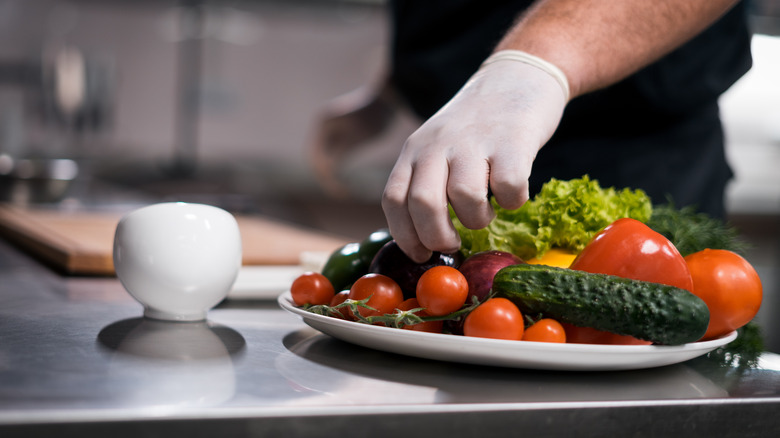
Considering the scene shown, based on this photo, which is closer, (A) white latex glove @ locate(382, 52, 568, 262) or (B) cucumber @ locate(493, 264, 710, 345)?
→ (B) cucumber @ locate(493, 264, 710, 345)

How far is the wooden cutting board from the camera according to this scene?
131cm

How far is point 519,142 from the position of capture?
2.63 feet

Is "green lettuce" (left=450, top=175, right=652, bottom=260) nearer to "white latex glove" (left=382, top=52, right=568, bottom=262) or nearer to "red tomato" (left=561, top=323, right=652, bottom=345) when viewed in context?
"white latex glove" (left=382, top=52, right=568, bottom=262)

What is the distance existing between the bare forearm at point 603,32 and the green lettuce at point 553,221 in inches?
6.3

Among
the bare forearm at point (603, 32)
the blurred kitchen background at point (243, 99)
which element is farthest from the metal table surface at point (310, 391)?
the blurred kitchen background at point (243, 99)

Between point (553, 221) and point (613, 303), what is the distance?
0.71 ft

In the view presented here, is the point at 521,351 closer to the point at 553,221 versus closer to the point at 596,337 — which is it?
the point at 596,337

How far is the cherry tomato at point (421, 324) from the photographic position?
705mm

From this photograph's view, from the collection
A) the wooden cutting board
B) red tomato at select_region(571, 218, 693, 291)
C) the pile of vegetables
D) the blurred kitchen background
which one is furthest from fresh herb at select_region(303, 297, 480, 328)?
the blurred kitchen background

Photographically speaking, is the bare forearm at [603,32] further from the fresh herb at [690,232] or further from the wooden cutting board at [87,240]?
the wooden cutting board at [87,240]

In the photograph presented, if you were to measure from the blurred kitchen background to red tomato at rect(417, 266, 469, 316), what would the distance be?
323 cm

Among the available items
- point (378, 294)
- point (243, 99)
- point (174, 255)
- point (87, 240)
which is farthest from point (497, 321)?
point (243, 99)

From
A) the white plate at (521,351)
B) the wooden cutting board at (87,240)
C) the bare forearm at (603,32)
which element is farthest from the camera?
the wooden cutting board at (87,240)

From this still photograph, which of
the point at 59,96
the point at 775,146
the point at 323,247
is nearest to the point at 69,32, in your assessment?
the point at 59,96
